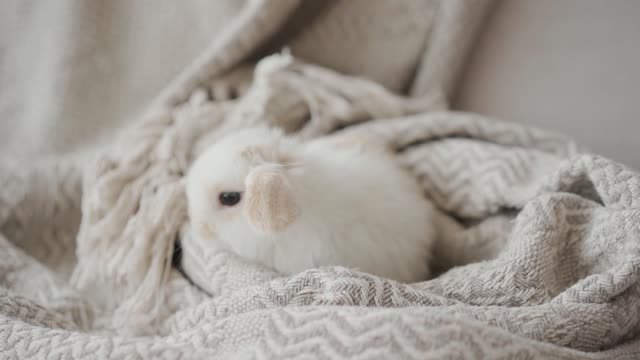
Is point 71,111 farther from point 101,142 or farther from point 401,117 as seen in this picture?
point 401,117

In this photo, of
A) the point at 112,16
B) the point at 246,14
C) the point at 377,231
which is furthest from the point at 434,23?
the point at 112,16

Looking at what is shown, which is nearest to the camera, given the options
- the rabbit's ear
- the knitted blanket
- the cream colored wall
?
the knitted blanket

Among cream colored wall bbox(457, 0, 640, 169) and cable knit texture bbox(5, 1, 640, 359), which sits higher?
cream colored wall bbox(457, 0, 640, 169)

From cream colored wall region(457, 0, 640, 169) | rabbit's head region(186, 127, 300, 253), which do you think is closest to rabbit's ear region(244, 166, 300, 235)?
rabbit's head region(186, 127, 300, 253)

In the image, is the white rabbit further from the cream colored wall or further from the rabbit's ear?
the cream colored wall

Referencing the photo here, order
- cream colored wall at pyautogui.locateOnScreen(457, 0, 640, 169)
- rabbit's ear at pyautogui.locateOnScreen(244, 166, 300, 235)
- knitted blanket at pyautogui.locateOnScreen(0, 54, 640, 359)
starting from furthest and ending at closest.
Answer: cream colored wall at pyautogui.locateOnScreen(457, 0, 640, 169) → rabbit's ear at pyautogui.locateOnScreen(244, 166, 300, 235) → knitted blanket at pyautogui.locateOnScreen(0, 54, 640, 359)

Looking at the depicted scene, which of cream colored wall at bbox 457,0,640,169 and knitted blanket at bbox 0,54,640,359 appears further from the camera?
cream colored wall at bbox 457,0,640,169
